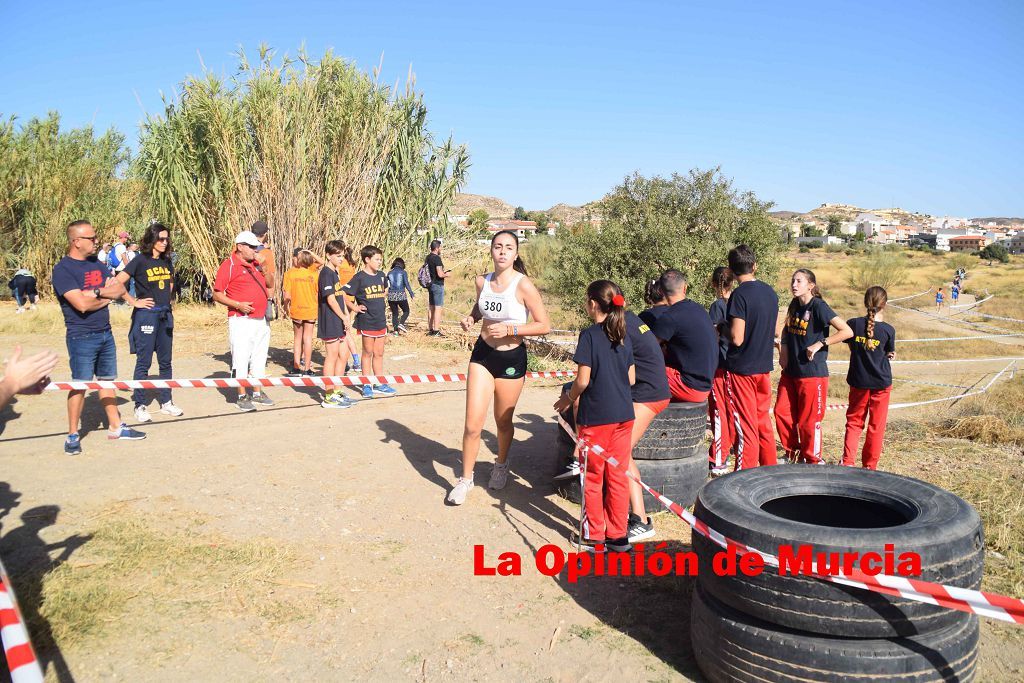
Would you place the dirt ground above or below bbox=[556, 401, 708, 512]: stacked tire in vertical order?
below

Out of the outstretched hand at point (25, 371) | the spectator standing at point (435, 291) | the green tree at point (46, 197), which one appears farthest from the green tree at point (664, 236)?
the green tree at point (46, 197)

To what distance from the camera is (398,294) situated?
15320 millimetres

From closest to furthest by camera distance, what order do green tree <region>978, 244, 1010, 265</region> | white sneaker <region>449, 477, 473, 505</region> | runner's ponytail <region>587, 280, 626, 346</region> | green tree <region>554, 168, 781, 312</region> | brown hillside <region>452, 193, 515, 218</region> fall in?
1. runner's ponytail <region>587, 280, 626, 346</region>
2. white sneaker <region>449, 477, 473, 505</region>
3. green tree <region>554, 168, 781, 312</region>
4. green tree <region>978, 244, 1010, 265</region>
5. brown hillside <region>452, 193, 515, 218</region>

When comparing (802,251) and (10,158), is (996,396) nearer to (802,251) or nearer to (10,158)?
(10,158)

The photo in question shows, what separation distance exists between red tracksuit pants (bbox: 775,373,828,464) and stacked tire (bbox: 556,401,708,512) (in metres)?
1.58

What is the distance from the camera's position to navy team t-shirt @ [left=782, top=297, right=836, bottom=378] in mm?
6867

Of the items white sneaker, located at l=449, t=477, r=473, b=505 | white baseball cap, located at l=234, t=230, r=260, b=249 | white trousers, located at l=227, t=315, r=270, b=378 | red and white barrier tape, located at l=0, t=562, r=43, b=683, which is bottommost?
white sneaker, located at l=449, t=477, r=473, b=505

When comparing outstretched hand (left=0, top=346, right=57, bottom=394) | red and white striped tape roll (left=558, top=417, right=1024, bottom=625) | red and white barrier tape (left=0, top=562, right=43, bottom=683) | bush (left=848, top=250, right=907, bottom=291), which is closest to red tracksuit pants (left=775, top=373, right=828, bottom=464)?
red and white striped tape roll (left=558, top=417, right=1024, bottom=625)

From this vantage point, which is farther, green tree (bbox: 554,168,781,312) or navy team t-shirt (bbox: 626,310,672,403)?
green tree (bbox: 554,168,781,312)

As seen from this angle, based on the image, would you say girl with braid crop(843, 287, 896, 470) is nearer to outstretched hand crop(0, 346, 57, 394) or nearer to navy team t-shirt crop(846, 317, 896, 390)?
navy team t-shirt crop(846, 317, 896, 390)

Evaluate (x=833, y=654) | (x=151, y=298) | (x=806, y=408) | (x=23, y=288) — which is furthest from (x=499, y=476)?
(x=23, y=288)

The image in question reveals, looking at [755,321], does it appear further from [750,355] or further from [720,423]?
[720,423]

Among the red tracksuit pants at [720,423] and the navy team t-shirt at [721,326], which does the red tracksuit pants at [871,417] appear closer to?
the red tracksuit pants at [720,423]

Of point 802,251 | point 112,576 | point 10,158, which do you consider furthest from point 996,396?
point 802,251
